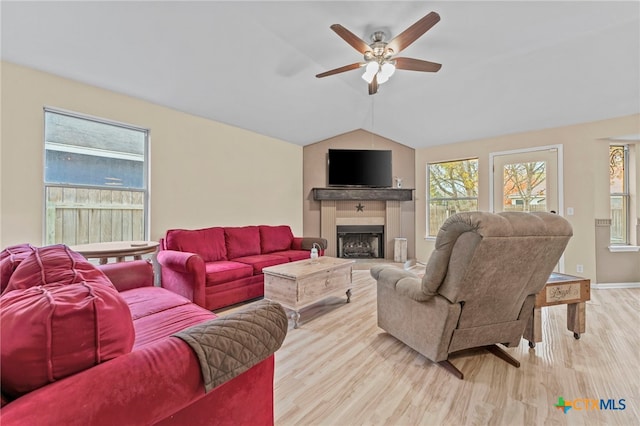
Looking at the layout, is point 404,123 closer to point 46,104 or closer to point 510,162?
point 510,162

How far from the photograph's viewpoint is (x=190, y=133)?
3.77 meters

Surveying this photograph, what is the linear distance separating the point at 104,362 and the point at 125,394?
4.7 inches

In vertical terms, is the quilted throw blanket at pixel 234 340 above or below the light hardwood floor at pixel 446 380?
above

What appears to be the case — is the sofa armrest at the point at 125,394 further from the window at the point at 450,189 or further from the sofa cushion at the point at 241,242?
the window at the point at 450,189

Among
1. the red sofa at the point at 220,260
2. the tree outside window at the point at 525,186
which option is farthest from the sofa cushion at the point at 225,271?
the tree outside window at the point at 525,186

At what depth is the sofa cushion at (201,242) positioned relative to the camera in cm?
322

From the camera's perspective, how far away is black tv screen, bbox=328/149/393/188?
5504 millimetres

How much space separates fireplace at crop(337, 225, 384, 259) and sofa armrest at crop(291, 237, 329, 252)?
54.8 inches

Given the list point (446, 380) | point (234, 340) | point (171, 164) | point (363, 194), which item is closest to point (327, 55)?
point (171, 164)

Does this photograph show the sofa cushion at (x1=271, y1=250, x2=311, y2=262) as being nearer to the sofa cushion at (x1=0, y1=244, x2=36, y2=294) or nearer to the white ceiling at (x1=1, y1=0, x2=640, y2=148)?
the white ceiling at (x1=1, y1=0, x2=640, y2=148)

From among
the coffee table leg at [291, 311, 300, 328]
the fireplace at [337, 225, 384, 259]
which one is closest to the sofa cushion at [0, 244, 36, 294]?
the coffee table leg at [291, 311, 300, 328]

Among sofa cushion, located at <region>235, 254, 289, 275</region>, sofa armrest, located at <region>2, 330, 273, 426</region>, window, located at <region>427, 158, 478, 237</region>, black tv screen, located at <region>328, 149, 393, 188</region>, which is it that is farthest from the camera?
black tv screen, located at <region>328, 149, 393, 188</region>

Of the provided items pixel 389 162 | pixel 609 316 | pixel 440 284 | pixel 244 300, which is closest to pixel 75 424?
pixel 440 284

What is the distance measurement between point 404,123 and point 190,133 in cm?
352
